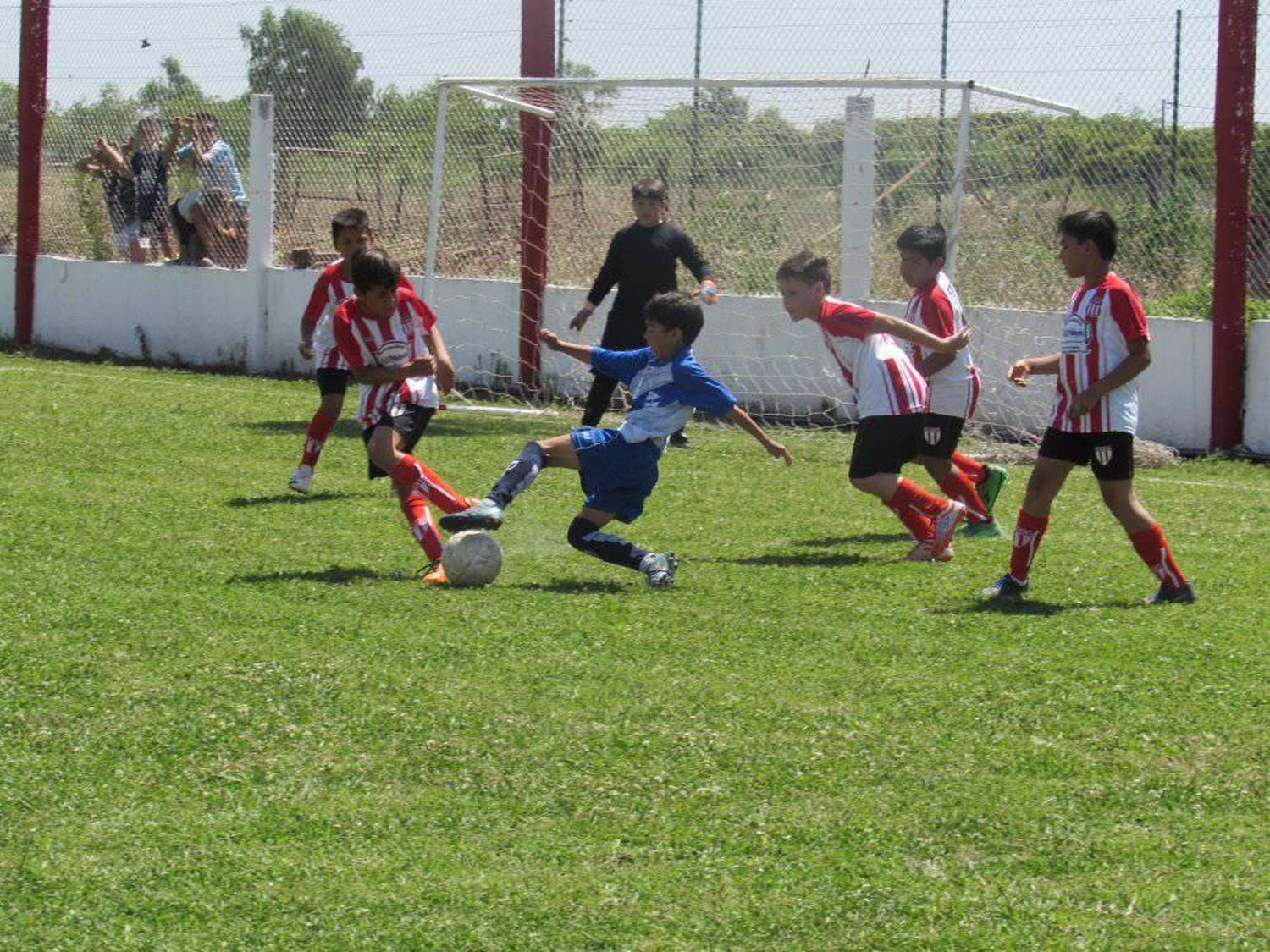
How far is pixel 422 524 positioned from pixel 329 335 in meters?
2.99

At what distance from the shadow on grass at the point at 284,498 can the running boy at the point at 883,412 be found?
2.88 meters

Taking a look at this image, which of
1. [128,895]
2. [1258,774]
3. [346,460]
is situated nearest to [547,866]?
[128,895]

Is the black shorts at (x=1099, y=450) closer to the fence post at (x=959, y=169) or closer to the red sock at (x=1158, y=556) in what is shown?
the red sock at (x=1158, y=556)

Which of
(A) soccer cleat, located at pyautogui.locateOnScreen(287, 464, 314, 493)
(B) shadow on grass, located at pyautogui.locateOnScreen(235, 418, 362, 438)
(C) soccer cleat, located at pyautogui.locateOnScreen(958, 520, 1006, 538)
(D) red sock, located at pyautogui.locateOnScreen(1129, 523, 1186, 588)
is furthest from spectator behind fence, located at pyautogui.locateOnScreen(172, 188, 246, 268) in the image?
(D) red sock, located at pyautogui.locateOnScreen(1129, 523, 1186, 588)

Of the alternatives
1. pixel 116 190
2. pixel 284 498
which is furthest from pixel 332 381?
pixel 116 190

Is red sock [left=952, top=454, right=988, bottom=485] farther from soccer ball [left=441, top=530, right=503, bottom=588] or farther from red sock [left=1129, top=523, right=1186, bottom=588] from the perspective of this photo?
soccer ball [left=441, top=530, right=503, bottom=588]

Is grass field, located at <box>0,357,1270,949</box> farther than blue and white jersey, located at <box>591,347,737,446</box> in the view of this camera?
No

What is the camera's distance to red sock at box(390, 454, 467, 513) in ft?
25.6

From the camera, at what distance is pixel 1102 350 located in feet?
23.2

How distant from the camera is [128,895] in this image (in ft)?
13.2

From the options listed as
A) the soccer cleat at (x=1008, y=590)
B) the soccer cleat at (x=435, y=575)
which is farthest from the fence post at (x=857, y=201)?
the soccer cleat at (x=435, y=575)

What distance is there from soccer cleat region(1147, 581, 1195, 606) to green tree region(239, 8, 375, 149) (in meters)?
11.6

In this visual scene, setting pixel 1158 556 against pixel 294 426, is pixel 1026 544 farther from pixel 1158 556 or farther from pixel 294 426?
pixel 294 426

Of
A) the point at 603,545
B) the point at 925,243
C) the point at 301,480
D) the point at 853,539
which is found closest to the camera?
the point at 603,545
